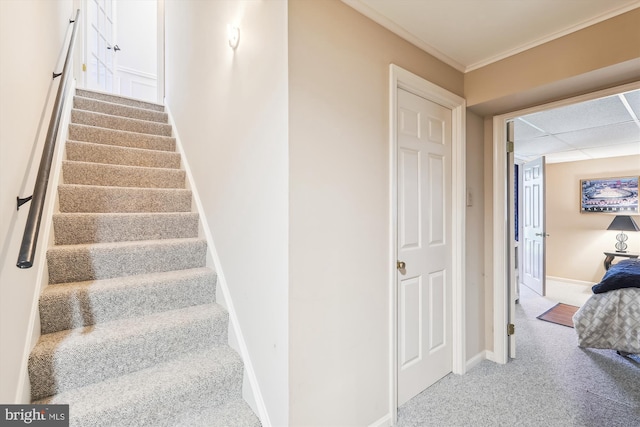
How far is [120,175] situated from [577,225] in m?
6.88

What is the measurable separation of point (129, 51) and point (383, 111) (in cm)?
486

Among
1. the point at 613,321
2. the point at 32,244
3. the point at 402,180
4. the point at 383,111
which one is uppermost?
the point at 383,111

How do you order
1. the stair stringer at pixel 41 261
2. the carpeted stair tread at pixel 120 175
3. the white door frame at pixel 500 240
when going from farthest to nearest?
the white door frame at pixel 500 240 → the carpeted stair tread at pixel 120 175 → the stair stringer at pixel 41 261

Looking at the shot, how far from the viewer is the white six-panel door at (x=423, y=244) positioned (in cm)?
194

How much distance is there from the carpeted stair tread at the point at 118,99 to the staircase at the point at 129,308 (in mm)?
880

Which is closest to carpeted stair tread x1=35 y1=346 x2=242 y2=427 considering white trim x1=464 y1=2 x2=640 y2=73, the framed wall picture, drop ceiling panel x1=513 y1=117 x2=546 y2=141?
white trim x1=464 y1=2 x2=640 y2=73

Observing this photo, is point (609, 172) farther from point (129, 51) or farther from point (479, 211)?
point (129, 51)

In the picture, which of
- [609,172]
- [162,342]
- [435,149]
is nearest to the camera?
[162,342]

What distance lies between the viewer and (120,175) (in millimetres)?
2531

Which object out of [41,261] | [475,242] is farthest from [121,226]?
[475,242]

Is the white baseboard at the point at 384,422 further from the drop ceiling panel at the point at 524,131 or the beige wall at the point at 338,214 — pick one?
the drop ceiling panel at the point at 524,131

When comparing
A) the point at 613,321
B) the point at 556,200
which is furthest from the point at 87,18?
the point at 556,200

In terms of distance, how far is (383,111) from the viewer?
1.73m

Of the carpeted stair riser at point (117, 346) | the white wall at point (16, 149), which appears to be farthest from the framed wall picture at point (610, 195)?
the white wall at point (16, 149)
